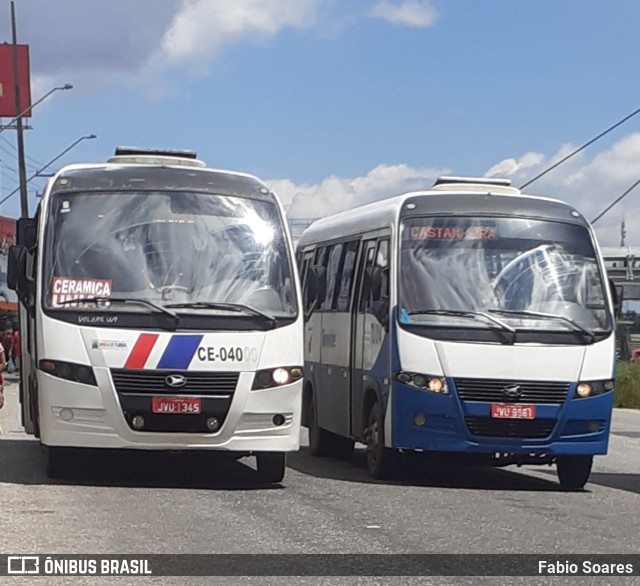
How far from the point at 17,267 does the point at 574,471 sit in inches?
225

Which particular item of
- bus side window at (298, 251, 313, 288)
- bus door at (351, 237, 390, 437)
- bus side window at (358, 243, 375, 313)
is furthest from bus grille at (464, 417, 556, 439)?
bus side window at (298, 251, 313, 288)

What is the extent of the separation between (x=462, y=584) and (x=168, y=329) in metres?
5.38

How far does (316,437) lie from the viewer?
61.3 ft

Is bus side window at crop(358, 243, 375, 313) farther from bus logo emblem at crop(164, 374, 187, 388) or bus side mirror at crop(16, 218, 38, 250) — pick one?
bus side mirror at crop(16, 218, 38, 250)

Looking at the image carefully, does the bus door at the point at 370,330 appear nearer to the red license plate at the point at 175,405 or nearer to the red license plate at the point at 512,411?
the red license plate at the point at 512,411

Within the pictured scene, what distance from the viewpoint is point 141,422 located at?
44.5 feet

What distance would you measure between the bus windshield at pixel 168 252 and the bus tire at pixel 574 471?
330 centimetres

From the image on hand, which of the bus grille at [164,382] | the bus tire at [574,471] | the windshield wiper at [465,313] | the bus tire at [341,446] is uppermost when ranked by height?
the windshield wiper at [465,313]

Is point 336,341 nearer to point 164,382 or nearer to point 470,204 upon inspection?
point 470,204

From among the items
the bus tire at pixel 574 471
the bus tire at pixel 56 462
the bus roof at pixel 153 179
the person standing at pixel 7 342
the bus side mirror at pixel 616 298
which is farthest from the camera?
the person standing at pixel 7 342

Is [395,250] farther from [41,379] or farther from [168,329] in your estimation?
[41,379]

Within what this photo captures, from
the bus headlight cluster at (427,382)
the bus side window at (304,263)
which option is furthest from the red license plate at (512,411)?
the bus side window at (304,263)

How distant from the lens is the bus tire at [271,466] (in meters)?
14.4

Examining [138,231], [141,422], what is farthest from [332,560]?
[138,231]
